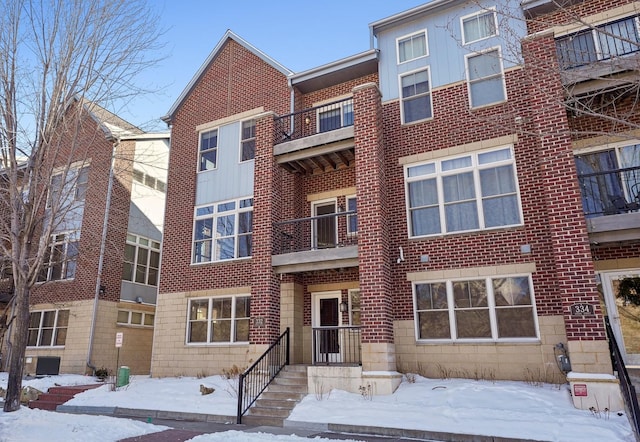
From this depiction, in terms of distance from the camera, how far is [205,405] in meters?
11.1

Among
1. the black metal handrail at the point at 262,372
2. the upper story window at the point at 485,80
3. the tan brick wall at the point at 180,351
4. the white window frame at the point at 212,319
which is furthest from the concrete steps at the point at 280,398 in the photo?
the upper story window at the point at 485,80

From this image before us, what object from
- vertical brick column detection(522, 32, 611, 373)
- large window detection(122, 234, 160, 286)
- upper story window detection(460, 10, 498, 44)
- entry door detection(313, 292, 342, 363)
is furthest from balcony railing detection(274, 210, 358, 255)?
large window detection(122, 234, 160, 286)

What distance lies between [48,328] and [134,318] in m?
3.42

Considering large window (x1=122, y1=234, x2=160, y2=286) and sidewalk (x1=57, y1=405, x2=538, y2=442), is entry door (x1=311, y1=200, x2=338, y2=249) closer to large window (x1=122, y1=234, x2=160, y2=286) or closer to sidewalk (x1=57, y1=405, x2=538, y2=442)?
sidewalk (x1=57, y1=405, x2=538, y2=442)

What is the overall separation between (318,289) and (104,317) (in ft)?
31.6

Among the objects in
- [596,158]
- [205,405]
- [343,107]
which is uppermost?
[343,107]

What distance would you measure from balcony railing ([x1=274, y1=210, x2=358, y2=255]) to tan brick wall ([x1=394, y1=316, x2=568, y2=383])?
10.8ft

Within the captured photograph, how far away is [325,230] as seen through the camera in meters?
14.5

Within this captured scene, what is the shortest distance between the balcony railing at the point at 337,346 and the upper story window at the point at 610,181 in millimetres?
7037

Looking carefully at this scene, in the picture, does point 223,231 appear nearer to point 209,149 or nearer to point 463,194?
point 209,149

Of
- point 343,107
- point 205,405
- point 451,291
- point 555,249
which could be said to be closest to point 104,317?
point 205,405

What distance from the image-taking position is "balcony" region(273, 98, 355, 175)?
13359mm

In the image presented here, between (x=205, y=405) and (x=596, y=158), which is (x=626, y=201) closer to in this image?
(x=596, y=158)

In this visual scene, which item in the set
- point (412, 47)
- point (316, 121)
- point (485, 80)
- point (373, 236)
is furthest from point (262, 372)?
point (412, 47)
